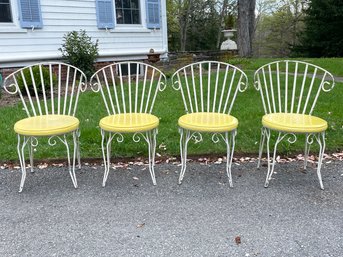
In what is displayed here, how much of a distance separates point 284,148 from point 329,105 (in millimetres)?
1773

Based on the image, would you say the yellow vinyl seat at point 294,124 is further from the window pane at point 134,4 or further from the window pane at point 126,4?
the window pane at point 134,4

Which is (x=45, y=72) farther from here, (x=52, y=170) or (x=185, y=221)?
(x=185, y=221)

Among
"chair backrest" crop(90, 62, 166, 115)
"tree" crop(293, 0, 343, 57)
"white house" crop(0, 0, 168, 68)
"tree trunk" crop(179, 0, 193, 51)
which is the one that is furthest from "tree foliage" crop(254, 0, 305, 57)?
"chair backrest" crop(90, 62, 166, 115)

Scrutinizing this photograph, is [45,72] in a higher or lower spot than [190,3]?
lower

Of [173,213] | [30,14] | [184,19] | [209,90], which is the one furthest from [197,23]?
[173,213]

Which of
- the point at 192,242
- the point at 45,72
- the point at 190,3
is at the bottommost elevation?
the point at 192,242

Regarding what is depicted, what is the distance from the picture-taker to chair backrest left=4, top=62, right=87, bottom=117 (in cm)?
290

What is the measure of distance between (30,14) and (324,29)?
11.1 m

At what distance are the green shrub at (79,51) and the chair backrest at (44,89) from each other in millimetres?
462

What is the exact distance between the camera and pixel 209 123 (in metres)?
2.62

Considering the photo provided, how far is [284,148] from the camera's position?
11.0 ft

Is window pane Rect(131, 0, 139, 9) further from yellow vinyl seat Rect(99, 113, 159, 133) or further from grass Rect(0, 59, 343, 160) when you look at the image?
yellow vinyl seat Rect(99, 113, 159, 133)

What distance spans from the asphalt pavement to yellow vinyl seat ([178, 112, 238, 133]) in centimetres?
50

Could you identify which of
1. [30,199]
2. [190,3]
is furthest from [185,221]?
[190,3]
